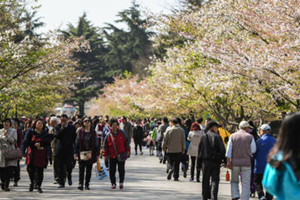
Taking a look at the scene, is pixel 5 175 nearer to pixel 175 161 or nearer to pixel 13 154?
pixel 13 154

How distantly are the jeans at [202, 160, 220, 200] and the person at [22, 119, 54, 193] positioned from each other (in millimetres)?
3928

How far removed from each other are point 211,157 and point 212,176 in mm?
428

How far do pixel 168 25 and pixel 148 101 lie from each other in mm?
22875

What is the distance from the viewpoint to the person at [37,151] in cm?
1270

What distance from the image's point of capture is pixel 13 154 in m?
13.1

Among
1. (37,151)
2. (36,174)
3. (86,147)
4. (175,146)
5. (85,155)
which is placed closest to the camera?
(37,151)

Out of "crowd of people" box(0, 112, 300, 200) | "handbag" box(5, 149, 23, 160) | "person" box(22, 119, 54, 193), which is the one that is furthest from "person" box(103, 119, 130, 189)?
"handbag" box(5, 149, 23, 160)

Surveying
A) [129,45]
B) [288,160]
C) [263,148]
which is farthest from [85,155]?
[129,45]

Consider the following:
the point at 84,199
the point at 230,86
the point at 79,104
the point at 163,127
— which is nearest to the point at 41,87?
the point at 163,127

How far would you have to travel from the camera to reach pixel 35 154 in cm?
1271

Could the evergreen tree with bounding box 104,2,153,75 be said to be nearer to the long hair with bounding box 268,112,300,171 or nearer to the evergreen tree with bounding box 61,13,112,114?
the evergreen tree with bounding box 61,13,112,114

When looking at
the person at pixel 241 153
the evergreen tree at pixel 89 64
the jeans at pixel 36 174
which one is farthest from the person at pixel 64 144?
the evergreen tree at pixel 89 64

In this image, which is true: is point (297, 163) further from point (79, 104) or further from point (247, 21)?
point (79, 104)

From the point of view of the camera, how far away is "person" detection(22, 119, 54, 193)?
12.7 m
